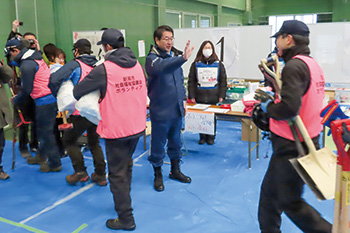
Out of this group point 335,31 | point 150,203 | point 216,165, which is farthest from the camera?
point 335,31

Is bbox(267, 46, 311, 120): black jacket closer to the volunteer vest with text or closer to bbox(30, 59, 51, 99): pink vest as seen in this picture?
bbox(30, 59, 51, 99): pink vest

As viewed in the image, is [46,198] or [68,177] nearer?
[46,198]

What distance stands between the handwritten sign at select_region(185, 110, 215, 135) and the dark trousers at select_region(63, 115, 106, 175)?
52.3 inches

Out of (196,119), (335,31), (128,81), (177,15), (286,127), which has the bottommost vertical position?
(196,119)

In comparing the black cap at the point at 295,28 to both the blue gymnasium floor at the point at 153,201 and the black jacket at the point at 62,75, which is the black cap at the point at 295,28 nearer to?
the blue gymnasium floor at the point at 153,201

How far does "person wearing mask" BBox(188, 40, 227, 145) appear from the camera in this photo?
4.85 meters

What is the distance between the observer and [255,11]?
46.7 feet

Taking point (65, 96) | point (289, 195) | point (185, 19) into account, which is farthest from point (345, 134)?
point (185, 19)

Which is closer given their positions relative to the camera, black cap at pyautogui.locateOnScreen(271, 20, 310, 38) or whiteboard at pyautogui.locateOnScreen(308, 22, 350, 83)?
black cap at pyautogui.locateOnScreen(271, 20, 310, 38)

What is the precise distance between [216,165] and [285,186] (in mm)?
2200

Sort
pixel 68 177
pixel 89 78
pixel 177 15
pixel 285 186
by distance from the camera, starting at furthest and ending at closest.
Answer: pixel 177 15, pixel 68 177, pixel 89 78, pixel 285 186

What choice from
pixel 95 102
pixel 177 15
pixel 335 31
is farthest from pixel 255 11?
pixel 95 102

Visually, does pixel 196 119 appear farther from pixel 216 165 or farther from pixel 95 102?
pixel 95 102

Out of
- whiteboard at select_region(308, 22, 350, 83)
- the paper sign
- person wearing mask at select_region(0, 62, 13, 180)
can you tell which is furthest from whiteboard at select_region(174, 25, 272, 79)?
person wearing mask at select_region(0, 62, 13, 180)
